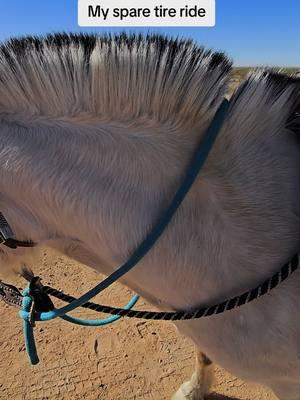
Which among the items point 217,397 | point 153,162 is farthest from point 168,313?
point 217,397

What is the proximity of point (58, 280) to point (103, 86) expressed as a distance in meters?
3.05

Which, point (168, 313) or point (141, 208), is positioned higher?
point (141, 208)

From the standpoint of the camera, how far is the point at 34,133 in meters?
1.26

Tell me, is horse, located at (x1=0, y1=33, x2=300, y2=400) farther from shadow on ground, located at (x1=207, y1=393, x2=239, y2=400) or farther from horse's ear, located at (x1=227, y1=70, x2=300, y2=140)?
shadow on ground, located at (x1=207, y1=393, x2=239, y2=400)

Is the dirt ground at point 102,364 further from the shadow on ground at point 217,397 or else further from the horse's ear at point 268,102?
the horse's ear at point 268,102

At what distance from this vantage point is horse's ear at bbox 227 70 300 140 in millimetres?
1363

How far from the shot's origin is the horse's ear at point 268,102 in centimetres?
136

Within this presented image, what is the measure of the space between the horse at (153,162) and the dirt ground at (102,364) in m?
1.64

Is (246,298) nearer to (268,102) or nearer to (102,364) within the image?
(268,102)

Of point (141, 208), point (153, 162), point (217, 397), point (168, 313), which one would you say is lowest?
point (217, 397)

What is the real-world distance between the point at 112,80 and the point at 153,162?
28cm

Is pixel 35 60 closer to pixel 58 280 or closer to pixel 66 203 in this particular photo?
pixel 66 203

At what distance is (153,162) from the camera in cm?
131

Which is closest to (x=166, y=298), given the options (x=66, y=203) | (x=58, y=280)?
(x=66, y=203)
